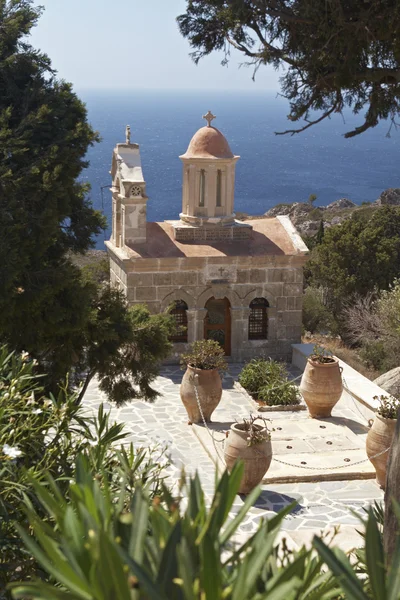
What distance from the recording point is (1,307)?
413 inches

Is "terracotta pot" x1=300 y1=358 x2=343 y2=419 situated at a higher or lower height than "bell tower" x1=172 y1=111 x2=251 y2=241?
lower

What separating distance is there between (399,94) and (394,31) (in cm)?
66

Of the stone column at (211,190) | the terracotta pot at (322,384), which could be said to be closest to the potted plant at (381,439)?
the terracotta pot at (322,384)

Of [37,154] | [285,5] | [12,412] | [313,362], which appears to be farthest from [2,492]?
[313,362]

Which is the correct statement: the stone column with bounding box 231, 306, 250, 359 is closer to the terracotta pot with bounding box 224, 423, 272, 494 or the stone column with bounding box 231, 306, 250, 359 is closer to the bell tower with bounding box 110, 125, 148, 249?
the bell tower with bounding box 110, 125, 148, 249

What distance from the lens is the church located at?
18.5 meters

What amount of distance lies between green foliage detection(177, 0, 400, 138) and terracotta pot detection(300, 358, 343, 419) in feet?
24.0

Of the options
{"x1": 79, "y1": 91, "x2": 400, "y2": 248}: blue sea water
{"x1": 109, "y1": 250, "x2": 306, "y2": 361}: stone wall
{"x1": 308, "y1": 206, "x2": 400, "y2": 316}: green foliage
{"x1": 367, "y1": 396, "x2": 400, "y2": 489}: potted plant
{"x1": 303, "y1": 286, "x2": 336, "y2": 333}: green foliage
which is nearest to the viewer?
{"x1": 367, "y1": 396, "x2": 400, "y2": 489}: potted plant

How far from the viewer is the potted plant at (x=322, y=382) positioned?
1448 cm

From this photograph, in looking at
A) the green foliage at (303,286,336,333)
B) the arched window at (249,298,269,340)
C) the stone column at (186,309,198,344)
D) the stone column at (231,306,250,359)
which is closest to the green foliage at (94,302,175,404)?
the stone column at (186,309,198,344)

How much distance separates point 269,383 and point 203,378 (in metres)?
3.01

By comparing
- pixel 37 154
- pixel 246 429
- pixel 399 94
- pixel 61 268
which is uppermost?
pixel 399 94

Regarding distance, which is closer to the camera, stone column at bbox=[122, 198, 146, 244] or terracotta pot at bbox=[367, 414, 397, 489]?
terracotta pot at bbox=[367, 414, 397, 489]

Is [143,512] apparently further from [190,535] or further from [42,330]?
[42,330]
